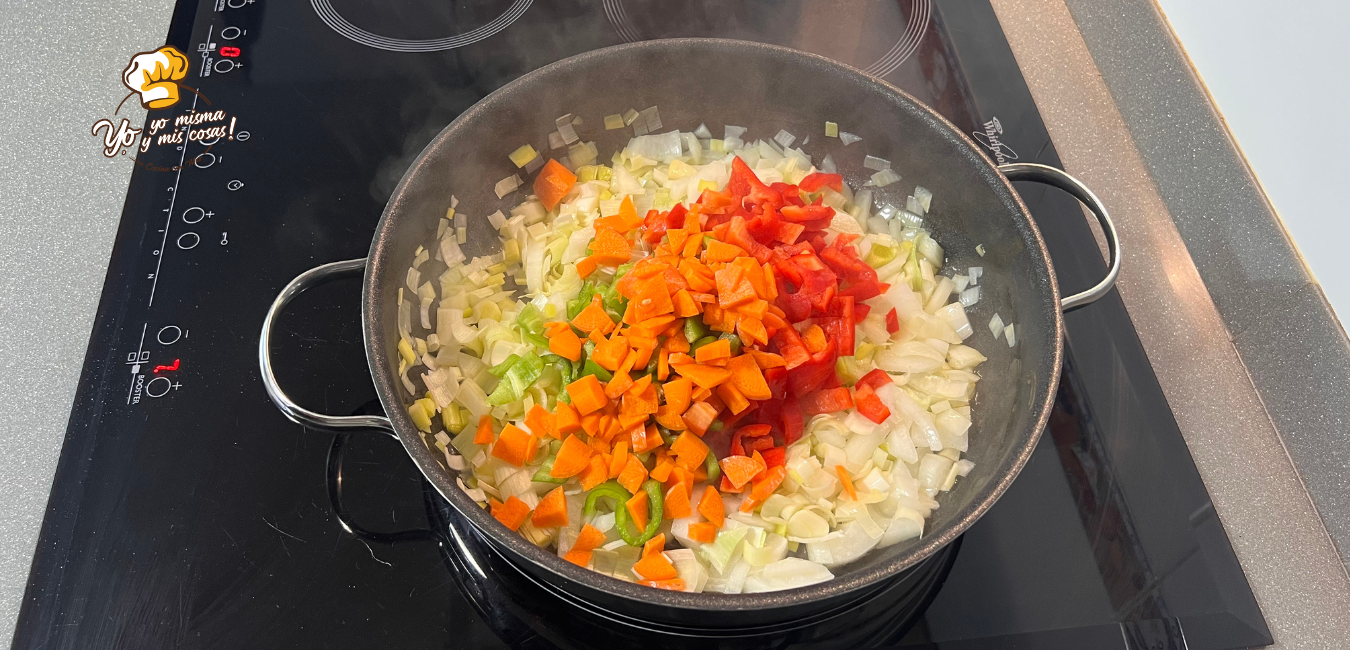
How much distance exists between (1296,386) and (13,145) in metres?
2.35

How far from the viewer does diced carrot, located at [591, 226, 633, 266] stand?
1312mm

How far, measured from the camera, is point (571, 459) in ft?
3.69

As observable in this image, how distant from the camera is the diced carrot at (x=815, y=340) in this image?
1200 millimetres

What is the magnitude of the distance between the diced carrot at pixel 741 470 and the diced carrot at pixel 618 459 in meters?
0.15

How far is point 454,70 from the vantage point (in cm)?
157

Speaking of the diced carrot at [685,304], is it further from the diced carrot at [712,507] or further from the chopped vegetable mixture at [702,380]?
the diced carrot at [712,507]

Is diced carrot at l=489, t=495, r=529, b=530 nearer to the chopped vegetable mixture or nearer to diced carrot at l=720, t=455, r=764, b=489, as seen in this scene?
the chopped vegetable mixture

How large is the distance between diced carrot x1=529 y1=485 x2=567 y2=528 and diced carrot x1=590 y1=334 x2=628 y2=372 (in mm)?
196

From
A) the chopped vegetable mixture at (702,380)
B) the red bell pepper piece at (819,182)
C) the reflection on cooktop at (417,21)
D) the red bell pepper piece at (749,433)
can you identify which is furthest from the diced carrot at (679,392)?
the reflection on cooktop at (417,21)

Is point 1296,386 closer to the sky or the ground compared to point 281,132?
closer to the ground

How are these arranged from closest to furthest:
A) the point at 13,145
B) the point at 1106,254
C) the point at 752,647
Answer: the point at 752,647 → the point at 1106,254 → the point at 13,145

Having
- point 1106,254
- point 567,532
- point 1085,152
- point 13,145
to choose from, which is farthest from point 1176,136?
point 13,145

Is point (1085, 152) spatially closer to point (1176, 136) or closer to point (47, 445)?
point (1176, 136)

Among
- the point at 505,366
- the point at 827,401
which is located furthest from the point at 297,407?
the point at 827,401
